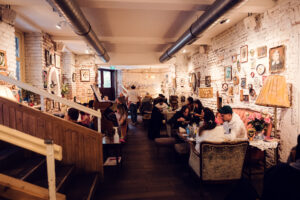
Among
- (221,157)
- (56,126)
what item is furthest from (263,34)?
(56,126)

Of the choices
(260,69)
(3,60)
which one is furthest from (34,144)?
(260,69)

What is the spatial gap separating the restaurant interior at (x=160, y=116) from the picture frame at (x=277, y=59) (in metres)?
0.02

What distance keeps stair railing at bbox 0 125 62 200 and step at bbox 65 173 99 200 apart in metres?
1.25

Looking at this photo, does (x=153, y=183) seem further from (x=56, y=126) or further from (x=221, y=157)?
(x=56, y=126)

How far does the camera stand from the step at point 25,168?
2.32m

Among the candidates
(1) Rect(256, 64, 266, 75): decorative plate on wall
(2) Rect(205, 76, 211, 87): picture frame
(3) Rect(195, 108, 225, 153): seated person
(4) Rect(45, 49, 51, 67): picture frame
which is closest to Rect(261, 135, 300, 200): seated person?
(3) Rect(195, 108, 225, 153): seated person

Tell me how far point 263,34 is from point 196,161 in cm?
319

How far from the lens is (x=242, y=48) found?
4629 millimetres

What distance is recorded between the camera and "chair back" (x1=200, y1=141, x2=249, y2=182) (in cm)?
260

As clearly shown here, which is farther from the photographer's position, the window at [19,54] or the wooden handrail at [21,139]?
the window at [19,54]

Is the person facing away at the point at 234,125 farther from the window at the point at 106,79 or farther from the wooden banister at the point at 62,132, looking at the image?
the window at the point at 106,79

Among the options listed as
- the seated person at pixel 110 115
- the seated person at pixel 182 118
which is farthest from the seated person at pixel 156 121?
the seated person at pixel 110 115

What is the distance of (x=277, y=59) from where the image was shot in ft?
11.6

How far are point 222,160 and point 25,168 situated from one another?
2.85m
